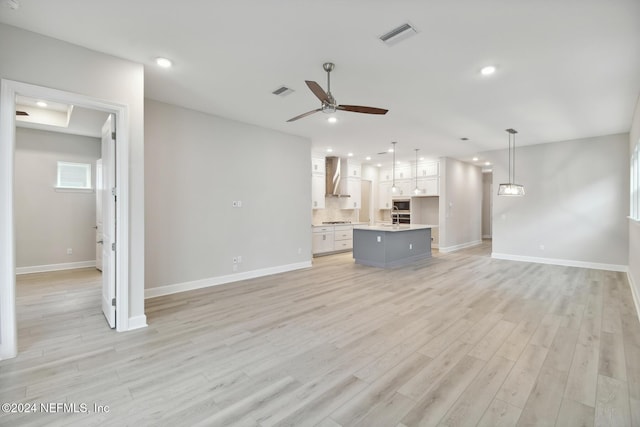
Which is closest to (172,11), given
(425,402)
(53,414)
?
(53,414)

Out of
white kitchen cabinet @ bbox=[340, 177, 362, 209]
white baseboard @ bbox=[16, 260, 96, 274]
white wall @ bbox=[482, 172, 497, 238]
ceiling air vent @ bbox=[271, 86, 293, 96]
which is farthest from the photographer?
white wall @ bbox=[482, 172, 497, 238]

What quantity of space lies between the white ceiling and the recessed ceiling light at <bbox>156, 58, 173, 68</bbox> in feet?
0.24

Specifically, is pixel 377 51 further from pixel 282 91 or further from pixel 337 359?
pixel 337 359

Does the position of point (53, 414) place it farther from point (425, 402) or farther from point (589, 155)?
point (589, 155)

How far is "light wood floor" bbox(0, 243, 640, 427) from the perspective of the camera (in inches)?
74.8

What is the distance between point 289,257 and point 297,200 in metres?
1.26

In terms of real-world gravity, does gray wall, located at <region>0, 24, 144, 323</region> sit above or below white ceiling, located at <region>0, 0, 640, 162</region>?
below

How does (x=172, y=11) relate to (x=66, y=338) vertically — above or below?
above

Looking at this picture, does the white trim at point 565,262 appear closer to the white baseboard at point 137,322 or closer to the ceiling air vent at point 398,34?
the ceiling air vent at point 398,34

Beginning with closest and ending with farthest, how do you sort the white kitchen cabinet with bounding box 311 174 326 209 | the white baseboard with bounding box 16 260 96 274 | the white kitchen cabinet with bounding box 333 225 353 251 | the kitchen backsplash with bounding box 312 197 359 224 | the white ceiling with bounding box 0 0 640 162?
the white ceiling with bounding box 0 0 640 162, the white baseboard with bounding box 16 260 96 274, the white kitchen cabinet with bounding box 311 174 326 209, the white kitchen cabinet with bounding box 333 225 353 251, the kitchen backsplash with bounding box 312 197 359 224

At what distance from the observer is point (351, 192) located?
934 cm

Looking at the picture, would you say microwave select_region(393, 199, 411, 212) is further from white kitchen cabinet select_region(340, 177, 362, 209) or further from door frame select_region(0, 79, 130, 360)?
door frame select_region(0, 79, 130, 360)

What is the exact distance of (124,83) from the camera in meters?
3.17

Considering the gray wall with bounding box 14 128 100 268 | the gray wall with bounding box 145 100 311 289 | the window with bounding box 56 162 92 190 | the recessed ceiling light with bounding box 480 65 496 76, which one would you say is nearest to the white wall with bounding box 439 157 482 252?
the gray wall with bounding box 145 100 311 289
